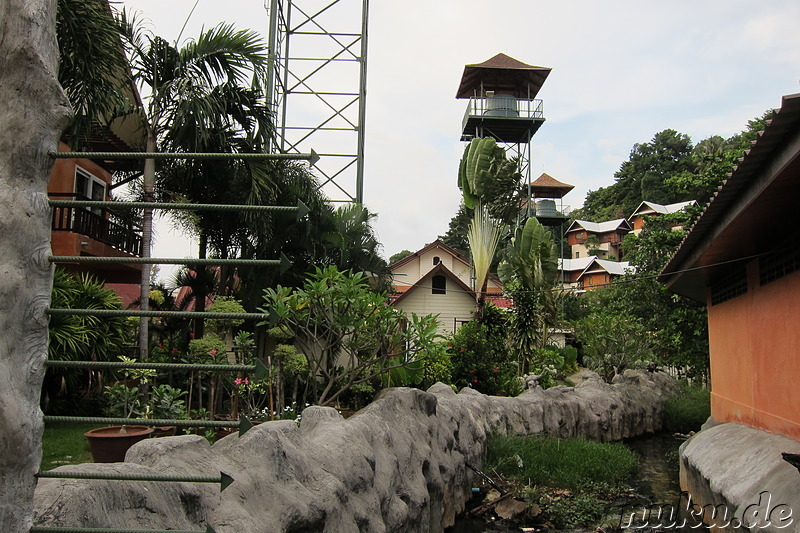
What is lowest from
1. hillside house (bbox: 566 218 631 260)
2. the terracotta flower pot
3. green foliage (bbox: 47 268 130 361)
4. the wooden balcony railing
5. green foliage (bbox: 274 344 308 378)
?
the terracotta flower pot

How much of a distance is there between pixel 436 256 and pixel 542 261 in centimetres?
1452

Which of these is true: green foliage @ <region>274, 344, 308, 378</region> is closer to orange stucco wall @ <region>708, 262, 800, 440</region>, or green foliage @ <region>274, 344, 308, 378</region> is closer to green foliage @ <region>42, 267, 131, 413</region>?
green foliage @ <region>42, 267, 131, 413</region>

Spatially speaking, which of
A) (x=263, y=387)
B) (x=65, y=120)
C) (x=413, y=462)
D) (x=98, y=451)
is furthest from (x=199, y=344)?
(x=65, y=120)

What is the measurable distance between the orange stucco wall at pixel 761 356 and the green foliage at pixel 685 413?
7.32 m

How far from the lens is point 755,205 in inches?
241

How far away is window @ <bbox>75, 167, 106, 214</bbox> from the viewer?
1531 centimetres

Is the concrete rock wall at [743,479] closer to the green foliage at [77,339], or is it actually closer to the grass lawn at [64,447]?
the grass lawn at [64,447]

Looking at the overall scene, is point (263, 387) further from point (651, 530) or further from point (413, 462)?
point (651, 530)

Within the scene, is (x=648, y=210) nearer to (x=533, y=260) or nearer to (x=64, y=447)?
(x=533, y=260)

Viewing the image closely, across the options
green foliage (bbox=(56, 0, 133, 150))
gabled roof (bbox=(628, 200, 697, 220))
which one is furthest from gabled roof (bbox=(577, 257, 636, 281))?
green foliage (bbox=(56, 0, 133, 150))

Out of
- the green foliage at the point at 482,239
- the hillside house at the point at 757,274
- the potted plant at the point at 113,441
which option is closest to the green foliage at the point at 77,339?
the potted plant at the point at 113,441

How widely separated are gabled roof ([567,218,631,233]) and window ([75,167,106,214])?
44.9 meters

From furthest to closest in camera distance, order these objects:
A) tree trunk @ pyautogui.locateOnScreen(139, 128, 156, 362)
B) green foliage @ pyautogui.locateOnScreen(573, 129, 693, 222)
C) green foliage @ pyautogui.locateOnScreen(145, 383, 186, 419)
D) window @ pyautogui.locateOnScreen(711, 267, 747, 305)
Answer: green foliage @ pyautogui.locateOnScreen(573, 129, 693, 222) < tree trunk @ pyautogui.locateOnScreen(139, 128, 156, 362) < window @ pyautogui.locateOnScreen(711, 267, 747, 305) < green foliage @ pyautogui.locateOnScreen(145, 383, 186, 419)

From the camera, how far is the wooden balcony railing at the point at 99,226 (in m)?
13.2
